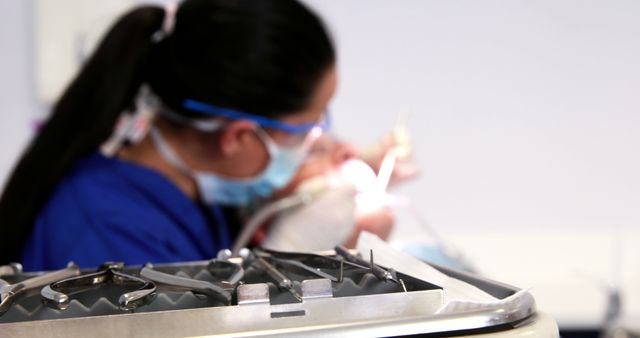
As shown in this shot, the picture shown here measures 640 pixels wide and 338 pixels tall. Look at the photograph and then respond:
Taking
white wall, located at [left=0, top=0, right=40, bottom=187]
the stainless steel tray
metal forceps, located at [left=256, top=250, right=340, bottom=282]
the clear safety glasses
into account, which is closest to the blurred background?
white wall, located at [left=0, top=0, right=40, bottom=187]

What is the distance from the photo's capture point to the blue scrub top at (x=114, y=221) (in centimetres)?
123

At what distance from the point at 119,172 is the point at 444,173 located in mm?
1224

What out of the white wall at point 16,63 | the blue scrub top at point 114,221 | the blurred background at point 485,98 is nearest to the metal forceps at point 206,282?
the blue scrub top at point 114,221

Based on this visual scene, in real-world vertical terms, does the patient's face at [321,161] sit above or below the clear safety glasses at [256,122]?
below

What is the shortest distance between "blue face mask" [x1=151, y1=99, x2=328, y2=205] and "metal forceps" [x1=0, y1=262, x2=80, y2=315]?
0.89 m

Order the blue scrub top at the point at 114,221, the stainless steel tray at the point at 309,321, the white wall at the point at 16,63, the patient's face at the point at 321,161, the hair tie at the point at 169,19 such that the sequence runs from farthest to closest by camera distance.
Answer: the white wall at the point at 16,63 → the patient's face at the point at 321,161 → the hair tie at the point at 169,19 → the blue scrub top at the point at 114,221 → the stainless steel tray at the point at 309,321

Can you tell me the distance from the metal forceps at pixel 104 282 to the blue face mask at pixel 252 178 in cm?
91

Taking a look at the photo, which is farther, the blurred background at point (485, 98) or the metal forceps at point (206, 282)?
the blurred background at point (485, 98)

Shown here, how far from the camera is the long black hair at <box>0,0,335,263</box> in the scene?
134 cm

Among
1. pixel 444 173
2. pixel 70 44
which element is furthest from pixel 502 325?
pixel 70 44

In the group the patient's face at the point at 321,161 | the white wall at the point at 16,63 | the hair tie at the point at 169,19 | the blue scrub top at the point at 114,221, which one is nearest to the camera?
the blue scrub top at the point at 114,221

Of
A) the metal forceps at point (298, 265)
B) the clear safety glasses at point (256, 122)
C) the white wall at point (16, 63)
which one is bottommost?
the metal forceps at point (298, 265)

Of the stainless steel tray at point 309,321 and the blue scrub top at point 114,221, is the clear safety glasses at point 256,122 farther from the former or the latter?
the stainless steel tray at point 309,321

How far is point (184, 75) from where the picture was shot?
1383mm
